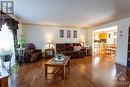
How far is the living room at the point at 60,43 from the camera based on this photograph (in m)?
3.35

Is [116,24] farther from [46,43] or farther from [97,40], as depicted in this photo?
[97,40]

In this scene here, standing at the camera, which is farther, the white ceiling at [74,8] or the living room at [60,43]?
the living room at [60,43]

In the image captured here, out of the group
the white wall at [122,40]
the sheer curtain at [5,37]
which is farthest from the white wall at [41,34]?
the white wall at [122,40]

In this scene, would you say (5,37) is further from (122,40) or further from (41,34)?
(122,40)

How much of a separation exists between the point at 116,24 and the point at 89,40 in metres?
3.52

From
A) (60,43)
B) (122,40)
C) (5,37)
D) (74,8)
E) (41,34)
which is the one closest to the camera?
(74,8)

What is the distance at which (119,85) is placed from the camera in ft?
10.5

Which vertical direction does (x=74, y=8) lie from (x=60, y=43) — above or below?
above

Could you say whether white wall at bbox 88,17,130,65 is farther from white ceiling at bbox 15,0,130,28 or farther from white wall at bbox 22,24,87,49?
white wall at bbox 22,24,87,49

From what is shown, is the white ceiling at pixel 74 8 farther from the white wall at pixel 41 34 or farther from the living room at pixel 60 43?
the white wall at pixel 41 34

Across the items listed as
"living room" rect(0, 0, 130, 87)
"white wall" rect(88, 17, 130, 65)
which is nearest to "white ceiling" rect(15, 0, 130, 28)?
"living room" rect(0, 0, 130, 87)

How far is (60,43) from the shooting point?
8438 millimetres

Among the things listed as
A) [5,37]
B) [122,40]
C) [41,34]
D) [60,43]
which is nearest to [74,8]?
[5,37]

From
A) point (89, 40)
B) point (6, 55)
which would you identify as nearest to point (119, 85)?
point (6, 55)
